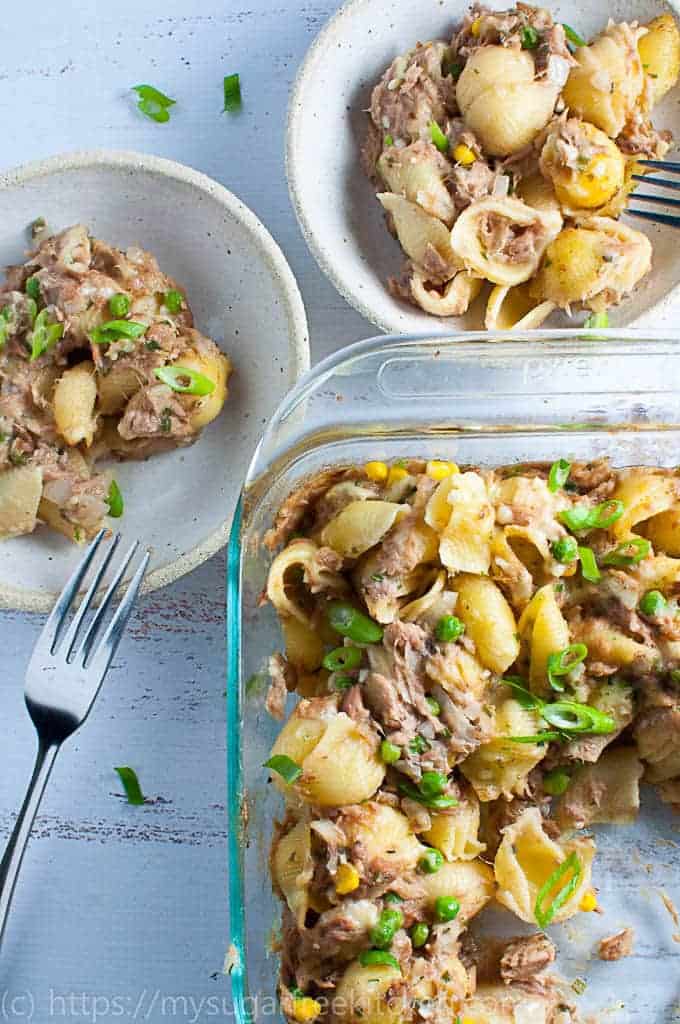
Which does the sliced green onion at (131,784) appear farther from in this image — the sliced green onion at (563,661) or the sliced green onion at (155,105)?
the sliced green onion at (155,105)

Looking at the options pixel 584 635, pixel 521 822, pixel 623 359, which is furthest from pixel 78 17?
pixel 521 822

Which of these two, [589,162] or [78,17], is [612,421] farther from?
[78,17]

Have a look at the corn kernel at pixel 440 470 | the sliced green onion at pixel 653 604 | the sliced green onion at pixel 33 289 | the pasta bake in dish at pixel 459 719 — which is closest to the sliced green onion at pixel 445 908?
the pasta bake in dish at pixel 459 719

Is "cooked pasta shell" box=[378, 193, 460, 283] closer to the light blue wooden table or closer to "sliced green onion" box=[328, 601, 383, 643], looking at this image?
the light blue wooden table

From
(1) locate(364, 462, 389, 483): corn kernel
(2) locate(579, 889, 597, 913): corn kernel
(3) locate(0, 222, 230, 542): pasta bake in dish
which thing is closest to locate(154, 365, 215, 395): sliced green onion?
(3) locate(0, 222, 230, 542): pasta bake in dish

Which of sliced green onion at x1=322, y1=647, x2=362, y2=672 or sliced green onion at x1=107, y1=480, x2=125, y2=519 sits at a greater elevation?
sliced green onion at x1=107, y1=480, x2=125, y2=519

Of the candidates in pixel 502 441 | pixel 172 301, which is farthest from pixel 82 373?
pixel 502 441
